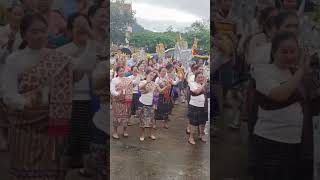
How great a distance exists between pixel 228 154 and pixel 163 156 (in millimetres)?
1637

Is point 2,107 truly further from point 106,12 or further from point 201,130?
point 201,130

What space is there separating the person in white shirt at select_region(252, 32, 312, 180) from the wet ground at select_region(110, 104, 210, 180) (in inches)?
47.5

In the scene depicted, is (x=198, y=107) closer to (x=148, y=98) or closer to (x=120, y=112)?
(x=148, y=98)

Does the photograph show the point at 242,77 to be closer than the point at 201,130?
Yes

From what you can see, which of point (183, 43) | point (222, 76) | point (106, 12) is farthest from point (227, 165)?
point (183, 43)

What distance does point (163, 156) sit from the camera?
498 centimetres

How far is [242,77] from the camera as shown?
3375 millimetres

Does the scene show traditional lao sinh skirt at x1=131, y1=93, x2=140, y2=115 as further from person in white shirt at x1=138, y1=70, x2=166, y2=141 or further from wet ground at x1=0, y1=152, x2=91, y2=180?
wet ground at x1=0, y1=152, x2=91, y2=180

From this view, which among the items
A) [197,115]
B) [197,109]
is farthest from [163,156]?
[197,109]

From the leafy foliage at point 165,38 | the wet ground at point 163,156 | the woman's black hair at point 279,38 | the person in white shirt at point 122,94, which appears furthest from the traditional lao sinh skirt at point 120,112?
the woman's black hair at point 279,38

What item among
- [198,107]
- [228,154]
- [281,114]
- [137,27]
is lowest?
[228,154]

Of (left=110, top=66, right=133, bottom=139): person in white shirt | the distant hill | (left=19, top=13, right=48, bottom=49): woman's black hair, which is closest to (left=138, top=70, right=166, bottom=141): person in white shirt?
(left=110, top=66, right=133, bottom=139): person in white shirt

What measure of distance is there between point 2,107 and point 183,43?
3261 millimetres

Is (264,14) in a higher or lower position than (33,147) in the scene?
higher
